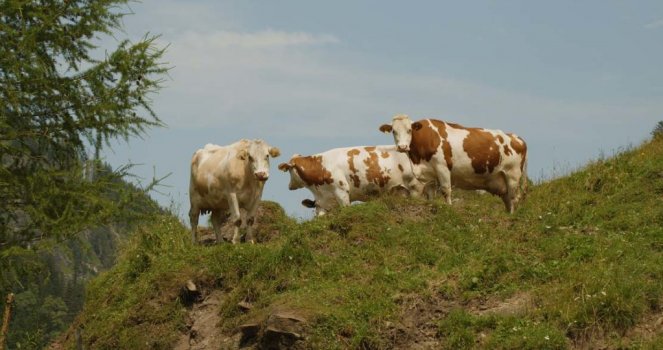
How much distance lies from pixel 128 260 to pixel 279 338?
707cm

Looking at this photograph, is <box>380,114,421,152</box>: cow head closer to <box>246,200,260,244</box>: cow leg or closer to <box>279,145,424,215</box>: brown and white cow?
<box>279,145,424,215</box>: brown and white cow

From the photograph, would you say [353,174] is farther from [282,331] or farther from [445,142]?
[282,331]

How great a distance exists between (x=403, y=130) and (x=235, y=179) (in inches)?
166

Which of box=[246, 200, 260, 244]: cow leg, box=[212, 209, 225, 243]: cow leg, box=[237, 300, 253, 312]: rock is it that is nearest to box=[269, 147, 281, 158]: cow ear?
box=[246, 200, 260, 244]: cow leg

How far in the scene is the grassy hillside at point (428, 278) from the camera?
12211 millimetres

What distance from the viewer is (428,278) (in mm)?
14117

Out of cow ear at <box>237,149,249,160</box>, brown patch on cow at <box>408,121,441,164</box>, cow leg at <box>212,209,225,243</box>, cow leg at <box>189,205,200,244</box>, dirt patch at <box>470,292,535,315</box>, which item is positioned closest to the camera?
dirt patch at <box>470,292,535,315</box>

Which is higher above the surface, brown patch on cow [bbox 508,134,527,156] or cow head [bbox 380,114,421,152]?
cow head [bbox 380,114,421,152]

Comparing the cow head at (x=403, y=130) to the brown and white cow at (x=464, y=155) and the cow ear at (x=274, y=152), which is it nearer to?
the brown and white cow at (x=464, y=155)

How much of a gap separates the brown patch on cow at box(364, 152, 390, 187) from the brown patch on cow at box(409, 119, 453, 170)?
1666 millimetres

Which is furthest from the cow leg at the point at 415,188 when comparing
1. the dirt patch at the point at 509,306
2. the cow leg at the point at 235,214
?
the dirt patch at the point at 509,306

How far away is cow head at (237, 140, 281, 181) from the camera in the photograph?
59.3 feet

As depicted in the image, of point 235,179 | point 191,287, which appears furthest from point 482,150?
point 191,287

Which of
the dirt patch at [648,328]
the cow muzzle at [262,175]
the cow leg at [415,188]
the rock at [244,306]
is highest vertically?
the cow muzzle at [262,175]
